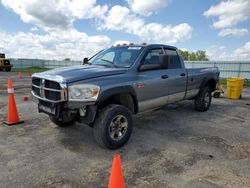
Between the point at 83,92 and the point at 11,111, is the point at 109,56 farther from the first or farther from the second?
the point at 11,111

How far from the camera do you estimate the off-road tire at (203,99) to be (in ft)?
23.6

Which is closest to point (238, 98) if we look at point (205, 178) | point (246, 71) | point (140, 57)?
point (140, 57)

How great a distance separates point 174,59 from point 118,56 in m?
1.66

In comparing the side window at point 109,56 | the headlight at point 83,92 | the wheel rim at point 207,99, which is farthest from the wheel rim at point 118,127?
the wheel rim at point 207,99

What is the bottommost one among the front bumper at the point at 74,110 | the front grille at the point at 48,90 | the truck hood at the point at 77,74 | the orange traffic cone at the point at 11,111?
the orange traffic cone at the point at 11,111

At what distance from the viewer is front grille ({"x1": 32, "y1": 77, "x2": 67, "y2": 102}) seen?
12.8 feet

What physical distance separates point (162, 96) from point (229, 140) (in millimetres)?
1716

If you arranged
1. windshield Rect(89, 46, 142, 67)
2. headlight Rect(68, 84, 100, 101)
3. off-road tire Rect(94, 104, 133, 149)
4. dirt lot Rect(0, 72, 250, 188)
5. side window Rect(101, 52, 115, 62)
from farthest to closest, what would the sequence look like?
side window Rect(101, 52, 115, 62), windshield Rect(89, 46, 142, 67), off-road tire Rect(94, 104, 133, 149), headlight Rect(68, 84, 100, 101), dirt lot Rect(0, 72, 250, 188)

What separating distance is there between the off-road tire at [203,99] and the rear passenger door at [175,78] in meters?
1.14

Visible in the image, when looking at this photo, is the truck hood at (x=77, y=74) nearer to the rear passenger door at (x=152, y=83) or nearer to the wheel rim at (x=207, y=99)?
the rear passenger door at (x=152, y=83)

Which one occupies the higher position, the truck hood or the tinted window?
the tinted window

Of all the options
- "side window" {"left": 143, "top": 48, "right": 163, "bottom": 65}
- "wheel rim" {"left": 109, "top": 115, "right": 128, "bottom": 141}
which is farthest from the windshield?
"wheel rim" {"left": 109, "top": 115, "right": 128, "bottom": 141}

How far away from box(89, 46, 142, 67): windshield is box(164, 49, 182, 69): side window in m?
1.14

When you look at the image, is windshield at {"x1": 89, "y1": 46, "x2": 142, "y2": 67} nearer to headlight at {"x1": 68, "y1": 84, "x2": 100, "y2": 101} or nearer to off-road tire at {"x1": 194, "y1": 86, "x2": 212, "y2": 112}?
headlight at {"x1": 68, "y1": 84, "x2": 100, "y2": 101}
